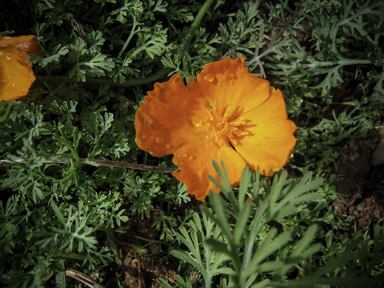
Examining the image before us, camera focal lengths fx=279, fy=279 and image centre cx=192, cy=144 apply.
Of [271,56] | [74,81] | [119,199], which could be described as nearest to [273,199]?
[119,199]

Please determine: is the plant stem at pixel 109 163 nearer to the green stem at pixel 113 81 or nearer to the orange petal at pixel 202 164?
the orange petal at pixel 202 164

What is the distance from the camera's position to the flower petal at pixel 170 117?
184 centimetres

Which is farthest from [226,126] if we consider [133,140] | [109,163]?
[109,163]

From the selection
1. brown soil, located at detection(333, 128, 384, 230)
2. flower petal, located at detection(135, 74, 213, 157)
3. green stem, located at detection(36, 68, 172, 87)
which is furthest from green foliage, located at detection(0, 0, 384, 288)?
flower petal, located at detection(135, 74, 213, 157)

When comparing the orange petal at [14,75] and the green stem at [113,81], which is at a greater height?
the orange petal at [14,75]

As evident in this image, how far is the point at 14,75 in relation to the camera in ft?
6.20

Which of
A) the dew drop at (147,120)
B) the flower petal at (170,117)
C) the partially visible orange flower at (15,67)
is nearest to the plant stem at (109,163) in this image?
the flower petal at (170,117)

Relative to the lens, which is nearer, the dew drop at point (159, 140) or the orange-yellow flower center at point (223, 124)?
the dew drop at point (159, 140)

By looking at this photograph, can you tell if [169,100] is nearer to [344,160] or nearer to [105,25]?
[105,25]

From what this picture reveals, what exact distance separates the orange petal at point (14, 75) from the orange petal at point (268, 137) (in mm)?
1535

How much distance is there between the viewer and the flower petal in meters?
1.84

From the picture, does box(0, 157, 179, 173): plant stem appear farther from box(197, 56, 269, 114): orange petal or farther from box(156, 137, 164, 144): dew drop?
box(197, 56, 269, 114): orange petal

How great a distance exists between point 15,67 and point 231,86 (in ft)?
4.94

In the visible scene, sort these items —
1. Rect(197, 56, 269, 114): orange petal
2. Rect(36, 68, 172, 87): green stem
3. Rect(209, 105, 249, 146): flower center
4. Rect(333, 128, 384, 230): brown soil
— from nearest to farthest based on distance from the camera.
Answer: Rect(197, 56, 269, 114): orange petal → Rect(209, 105, 249, 146): flower center → Rect(36, 68, 172, 87): green stem → Rect(333, 128, 384, 230): brown soil
